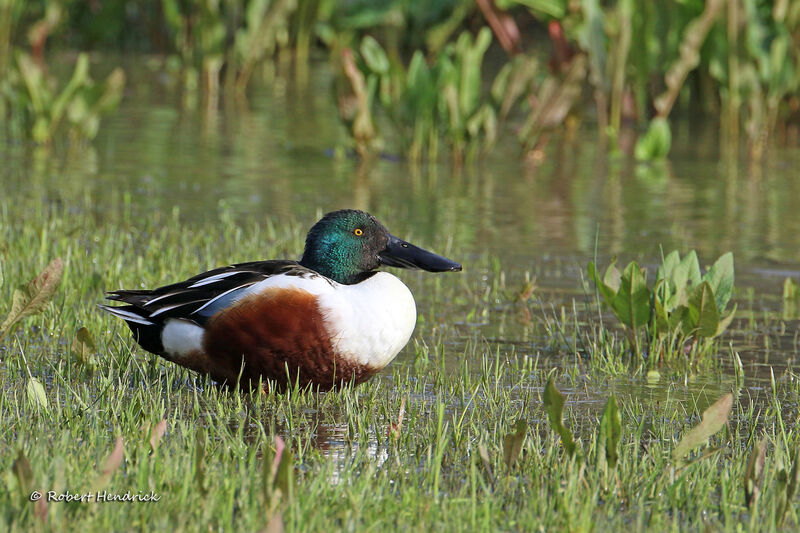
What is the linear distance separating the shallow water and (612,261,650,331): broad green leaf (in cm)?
31

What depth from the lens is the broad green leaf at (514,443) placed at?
321cm

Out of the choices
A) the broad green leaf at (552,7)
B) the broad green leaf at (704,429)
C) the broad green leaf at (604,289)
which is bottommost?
the broad green leaf at (704,429)

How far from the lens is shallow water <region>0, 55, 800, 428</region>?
570 cm

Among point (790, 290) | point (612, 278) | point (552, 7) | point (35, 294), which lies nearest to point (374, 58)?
point (552, 7)

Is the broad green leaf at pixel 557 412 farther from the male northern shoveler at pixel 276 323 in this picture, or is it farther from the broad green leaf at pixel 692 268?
the broad green leaf at pixel 692 268

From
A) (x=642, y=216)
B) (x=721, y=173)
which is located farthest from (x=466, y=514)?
(x=721, y=173)

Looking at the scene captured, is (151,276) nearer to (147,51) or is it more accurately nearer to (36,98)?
(36,98)

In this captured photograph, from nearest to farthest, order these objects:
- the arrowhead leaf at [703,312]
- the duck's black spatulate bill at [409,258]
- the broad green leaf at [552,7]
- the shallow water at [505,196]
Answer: the duck's black spatulate bill at [409,258] → the arrowhead leaf at [703,312] → the shallow water at [505,196] → the broad green leaf at [552,7]

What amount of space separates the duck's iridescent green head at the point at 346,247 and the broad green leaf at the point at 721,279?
3.89 ft

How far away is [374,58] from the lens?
9664 mm

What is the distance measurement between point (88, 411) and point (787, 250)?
16.0 feet

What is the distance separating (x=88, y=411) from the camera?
3668mm

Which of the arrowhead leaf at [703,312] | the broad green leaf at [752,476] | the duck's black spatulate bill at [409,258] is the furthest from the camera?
the arrowhead leaf at [703,312]

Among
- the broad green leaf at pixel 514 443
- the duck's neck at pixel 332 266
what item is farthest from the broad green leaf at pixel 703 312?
the broad green leaf at pixel 514 443
